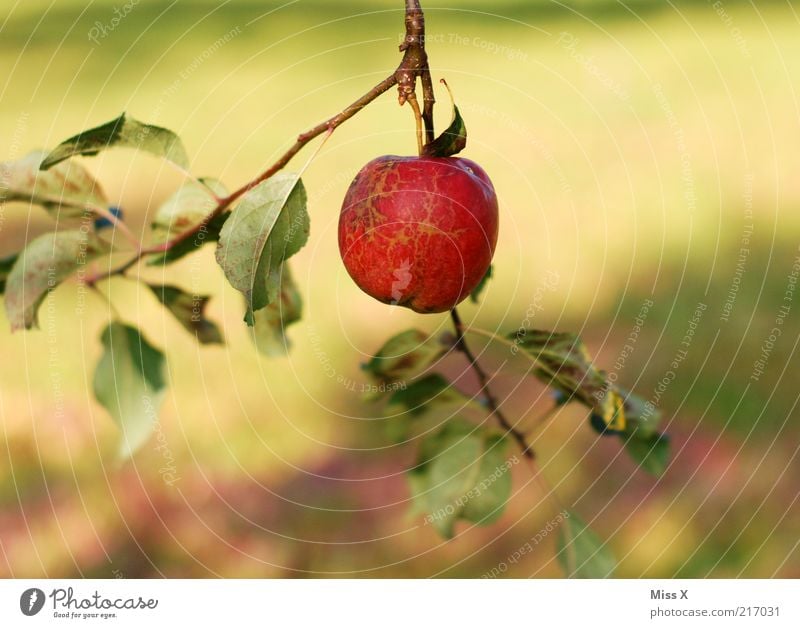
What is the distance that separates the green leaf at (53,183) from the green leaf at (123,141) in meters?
0.09

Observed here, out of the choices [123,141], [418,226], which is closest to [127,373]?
[123,141]

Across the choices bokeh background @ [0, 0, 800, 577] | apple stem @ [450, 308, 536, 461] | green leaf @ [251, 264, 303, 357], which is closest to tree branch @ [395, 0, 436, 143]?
apple stem @ [450, 308, 536, 461]

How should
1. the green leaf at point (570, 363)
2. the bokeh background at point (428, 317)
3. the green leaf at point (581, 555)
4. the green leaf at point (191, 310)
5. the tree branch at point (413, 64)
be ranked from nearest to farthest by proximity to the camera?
1. the tree branch at point (413, 64)
2. the green leaf at point (570, 363)
3. the green leaf at point (191, 310)
4. the green leaf at point (581, 555)
5. the bokeh background at point (428, 317)

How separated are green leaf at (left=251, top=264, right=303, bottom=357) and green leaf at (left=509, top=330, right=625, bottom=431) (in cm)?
22

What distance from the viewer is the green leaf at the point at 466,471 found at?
0.76 meters

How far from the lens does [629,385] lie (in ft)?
4.41

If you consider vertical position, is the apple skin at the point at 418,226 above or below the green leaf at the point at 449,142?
below

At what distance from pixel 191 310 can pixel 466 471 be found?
0.92 feet

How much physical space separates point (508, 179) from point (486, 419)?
0.83 metres

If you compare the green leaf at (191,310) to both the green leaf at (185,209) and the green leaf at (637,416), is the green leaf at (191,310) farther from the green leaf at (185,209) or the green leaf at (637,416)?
the green leaf at (637,416)

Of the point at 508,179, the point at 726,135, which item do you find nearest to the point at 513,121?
the point at 508,179

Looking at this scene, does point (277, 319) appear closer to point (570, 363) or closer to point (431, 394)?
point (431, 394)

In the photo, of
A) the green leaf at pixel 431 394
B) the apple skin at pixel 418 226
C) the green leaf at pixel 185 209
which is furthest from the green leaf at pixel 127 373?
the apple skin at pixel 418 226

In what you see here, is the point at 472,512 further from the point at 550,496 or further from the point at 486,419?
the point at 550,496
